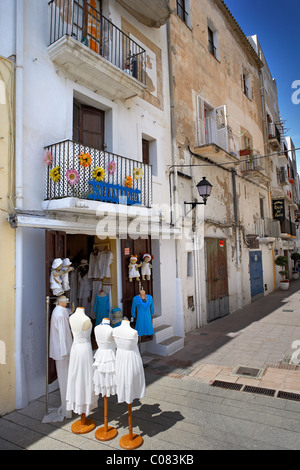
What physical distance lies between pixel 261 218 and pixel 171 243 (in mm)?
9725

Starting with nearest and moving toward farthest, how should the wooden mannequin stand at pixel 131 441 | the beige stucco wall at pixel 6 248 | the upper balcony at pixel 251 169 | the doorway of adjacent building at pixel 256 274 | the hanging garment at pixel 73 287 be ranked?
the wooden mannequin stand at pixel 131 441, the beige stucco wall at pixel 6 248, the hanging garment at pixel 73 287, the upper balcony at pixel 251 169, the doorway of adjacent building at pixel 256 274

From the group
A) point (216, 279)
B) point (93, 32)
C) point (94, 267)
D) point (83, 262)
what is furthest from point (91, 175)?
point (216, 279)

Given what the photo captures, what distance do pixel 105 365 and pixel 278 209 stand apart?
59.9ft

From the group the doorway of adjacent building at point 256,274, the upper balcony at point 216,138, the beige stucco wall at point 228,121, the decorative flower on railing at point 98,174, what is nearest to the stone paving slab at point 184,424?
the decorative flower on railing at point 98,174

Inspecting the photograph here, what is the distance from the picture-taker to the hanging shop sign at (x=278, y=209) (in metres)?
19.4

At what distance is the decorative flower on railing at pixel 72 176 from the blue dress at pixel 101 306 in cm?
283

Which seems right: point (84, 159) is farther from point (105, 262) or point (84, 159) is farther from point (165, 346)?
point (165, 346)

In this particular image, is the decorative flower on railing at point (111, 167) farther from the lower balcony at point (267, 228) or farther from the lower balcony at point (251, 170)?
the lower balcony at point (267, 228)

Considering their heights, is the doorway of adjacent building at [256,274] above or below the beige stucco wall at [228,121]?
below

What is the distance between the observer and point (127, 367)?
12.5 feet

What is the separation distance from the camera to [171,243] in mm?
9070

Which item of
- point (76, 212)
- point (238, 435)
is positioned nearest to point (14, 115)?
point (76, 212)

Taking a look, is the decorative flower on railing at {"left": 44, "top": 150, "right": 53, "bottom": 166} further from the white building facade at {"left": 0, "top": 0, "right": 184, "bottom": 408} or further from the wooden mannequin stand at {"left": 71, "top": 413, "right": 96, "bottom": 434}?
the wooden mannequin stand at {"left": 71, "top": 413, "right": 96, "bottom": 434}

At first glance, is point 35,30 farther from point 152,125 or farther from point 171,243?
point 171,243
